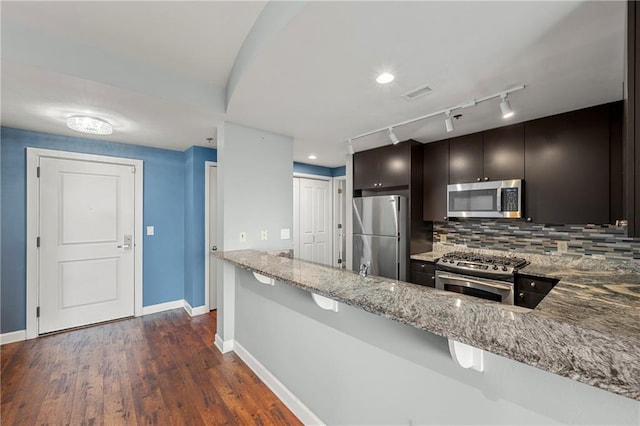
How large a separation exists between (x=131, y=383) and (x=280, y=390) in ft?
4.18

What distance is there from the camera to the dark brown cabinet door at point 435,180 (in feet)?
10.8

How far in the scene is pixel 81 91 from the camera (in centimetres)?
203

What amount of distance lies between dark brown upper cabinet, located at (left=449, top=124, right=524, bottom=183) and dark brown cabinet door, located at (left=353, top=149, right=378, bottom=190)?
991 mm

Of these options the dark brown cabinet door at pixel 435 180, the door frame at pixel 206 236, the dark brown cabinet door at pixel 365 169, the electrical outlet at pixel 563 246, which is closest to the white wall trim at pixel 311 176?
the dark brown cabinet door at pixel 365 169

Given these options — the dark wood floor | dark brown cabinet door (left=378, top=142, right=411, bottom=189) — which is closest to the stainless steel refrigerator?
dark brown cabinet door (left=378, top=142, right=411, bottom=189)

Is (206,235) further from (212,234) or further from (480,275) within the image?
(480,275)

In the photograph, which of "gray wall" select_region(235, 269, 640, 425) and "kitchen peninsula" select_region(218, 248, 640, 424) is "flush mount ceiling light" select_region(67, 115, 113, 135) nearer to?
"kitchen peninsula" select_region(218, 248, 640, 424)

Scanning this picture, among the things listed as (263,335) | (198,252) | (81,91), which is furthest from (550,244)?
(81,91)

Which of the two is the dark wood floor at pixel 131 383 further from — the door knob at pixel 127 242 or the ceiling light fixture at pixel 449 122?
the ceiling light fixture at pixel 449 122

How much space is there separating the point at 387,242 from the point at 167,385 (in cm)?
268

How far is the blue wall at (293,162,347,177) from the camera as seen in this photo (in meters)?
4.95

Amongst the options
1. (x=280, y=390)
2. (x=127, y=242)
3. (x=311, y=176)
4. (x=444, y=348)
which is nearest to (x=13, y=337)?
(x=127, y=242)

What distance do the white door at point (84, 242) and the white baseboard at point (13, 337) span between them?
0.43 feet

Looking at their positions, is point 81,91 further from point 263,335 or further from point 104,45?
point 263,335
